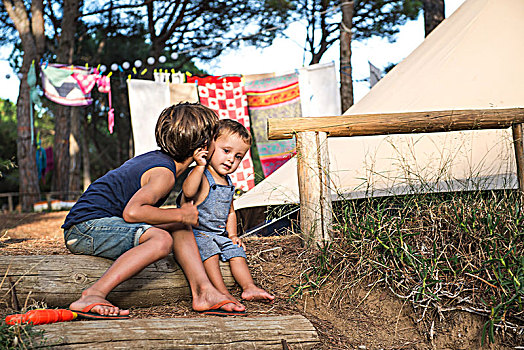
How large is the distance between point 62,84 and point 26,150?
9.95ft

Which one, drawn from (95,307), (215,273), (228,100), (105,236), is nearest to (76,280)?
(105,236)

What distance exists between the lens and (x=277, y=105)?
6699 mm

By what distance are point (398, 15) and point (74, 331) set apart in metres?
12.9

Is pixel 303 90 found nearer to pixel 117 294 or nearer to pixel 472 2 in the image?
pixel 472 2

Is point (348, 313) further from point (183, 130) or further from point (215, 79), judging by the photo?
point (215, 79)

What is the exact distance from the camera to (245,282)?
2535mm

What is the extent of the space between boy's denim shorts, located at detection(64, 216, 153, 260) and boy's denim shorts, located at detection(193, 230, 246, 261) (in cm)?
40

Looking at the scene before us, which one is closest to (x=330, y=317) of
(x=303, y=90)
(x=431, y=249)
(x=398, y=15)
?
(x=431, y=249)

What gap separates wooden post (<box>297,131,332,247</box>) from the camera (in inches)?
108

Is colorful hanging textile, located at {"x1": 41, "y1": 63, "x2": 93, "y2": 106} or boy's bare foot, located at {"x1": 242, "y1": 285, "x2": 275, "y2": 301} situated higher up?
colorful hanging textile, located at {"x1": 41, "y1": 63, "x2": 93, "y2": 106}

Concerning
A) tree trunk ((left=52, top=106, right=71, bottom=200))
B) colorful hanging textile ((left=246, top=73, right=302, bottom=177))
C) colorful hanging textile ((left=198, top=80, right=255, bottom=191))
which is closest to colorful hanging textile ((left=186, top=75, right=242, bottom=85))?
colorful hanging textile ((left=198, top=80, right=255, bottom=191))

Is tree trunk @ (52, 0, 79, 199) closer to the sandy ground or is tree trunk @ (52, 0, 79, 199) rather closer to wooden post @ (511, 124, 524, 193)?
the sandy ground

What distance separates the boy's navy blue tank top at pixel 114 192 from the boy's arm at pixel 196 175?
0.44 feet

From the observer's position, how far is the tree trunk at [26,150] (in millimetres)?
9812
